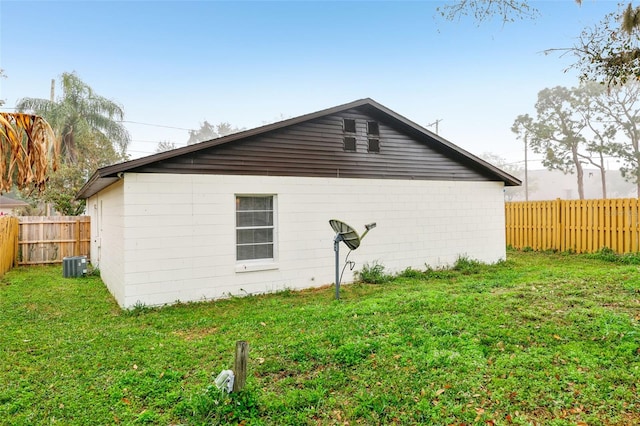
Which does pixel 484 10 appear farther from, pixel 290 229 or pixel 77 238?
pixel 77 238

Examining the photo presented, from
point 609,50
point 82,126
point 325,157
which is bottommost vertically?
point 325,157

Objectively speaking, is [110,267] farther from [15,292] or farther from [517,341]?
[517,341]

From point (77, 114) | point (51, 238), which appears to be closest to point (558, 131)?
point (51, 238)

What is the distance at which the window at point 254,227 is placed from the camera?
8000 mm

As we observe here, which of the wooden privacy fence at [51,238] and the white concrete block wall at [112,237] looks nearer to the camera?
the white concrete block wall at [112,237]

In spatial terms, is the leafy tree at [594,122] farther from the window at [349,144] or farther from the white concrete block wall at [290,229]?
the window at [349,144]

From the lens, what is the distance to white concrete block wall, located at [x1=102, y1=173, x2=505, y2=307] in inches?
275

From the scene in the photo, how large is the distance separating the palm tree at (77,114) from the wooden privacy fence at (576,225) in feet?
79.1

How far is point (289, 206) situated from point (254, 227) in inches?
37.0

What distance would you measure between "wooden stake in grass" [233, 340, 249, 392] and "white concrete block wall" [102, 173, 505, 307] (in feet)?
14.7

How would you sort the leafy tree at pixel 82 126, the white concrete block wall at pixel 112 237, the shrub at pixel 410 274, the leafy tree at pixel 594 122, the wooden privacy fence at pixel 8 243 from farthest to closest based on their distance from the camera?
the leafy tree at pixel 594 122 → the leafy tree at pixel 82 126 → the wooden privacy fence at pixel 8 243 → the shrub at pixel 410 274 → the white concrete block wall at pixel 112 237

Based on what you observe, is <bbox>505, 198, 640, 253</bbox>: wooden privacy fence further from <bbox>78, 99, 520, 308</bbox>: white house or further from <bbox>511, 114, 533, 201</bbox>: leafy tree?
<bbox>511, 114, 533, 201</bbox>: leafy tree

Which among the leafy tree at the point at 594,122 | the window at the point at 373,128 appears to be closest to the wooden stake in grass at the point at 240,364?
the window at the point at 373,128

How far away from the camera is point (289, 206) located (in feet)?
27.6
